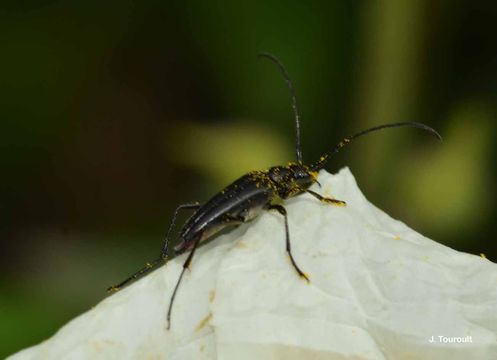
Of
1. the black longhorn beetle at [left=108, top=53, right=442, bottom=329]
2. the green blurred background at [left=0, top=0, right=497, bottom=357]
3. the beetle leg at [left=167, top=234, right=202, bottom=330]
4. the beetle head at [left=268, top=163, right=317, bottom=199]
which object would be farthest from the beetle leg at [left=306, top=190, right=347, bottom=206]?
the green blurred background at [left=0, top=0, right=497, bottom=357]

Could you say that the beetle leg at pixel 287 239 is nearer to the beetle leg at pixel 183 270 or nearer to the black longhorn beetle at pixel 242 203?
the black longhorn beetle at pixel 242 203

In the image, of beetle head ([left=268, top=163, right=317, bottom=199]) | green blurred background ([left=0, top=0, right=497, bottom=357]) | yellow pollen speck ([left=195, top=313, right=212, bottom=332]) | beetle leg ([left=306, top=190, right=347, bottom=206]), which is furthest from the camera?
green blurred background ([left=0, top=0, right=497, bottom=357])

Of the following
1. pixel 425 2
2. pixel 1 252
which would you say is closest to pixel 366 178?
pixel 425 2

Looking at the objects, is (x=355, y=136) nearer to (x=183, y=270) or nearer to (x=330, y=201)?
(x=330, y=201)

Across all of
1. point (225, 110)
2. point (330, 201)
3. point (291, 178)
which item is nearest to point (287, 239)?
point (330, 201)

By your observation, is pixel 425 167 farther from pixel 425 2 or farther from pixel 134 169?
pixel 134 169

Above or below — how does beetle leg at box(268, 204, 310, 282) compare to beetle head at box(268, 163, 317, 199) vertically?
above

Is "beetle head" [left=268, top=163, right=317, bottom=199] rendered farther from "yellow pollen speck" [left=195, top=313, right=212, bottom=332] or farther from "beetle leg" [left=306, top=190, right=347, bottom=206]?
"yellow pollen speck" [left=195, top=313, right=212, bottom=332]

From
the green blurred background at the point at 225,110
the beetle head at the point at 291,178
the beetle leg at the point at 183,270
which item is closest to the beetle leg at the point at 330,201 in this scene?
the beetle head at the point at 291,178
